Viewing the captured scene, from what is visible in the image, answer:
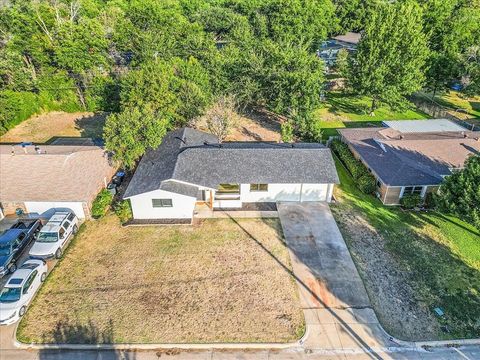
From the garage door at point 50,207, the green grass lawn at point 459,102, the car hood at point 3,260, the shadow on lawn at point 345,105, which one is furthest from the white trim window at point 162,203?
the green grass lawn at point 459,102

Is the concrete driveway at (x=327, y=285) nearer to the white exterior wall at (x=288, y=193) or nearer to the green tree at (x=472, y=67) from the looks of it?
the white exterior wall at (x=288, y=193)

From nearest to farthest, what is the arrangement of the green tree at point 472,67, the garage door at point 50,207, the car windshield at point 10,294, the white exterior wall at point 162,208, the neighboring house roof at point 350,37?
the car windshield at point 10,294 < the white exterior wall at point 162,208 < the garage door at point 50,207 < the green tree at point 472,67 < the neighboring house roof at point 350,37

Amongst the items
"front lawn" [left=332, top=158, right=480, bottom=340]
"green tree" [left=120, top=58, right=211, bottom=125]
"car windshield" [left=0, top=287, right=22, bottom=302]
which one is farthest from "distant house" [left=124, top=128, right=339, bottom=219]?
"car windshield" [left=0, top=287, right=22, bottom=302]

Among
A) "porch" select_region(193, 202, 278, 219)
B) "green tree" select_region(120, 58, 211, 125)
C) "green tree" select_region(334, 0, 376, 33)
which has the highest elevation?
"green tree" select_region(334, 0, 376, 33)

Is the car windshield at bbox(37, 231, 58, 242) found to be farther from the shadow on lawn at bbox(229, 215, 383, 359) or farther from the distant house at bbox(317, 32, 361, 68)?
the distant house at bbox(317, 32, 361, 68)

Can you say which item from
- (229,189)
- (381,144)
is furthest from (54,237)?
(381,144)

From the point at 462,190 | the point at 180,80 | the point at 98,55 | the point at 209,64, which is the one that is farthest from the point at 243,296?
the point at 98,55
